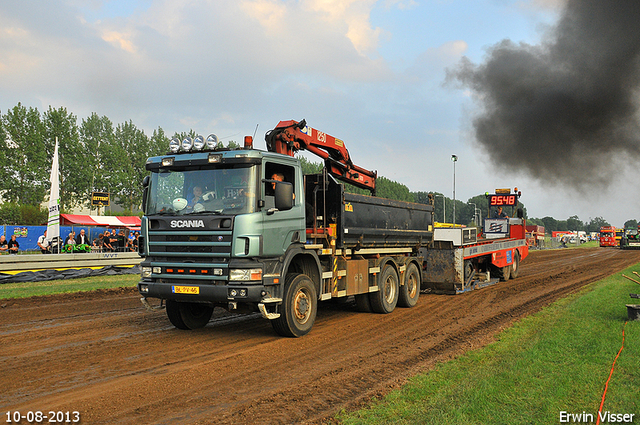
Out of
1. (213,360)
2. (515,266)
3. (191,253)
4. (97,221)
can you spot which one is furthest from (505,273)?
(97,221)

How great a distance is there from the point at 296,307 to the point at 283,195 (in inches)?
80.2

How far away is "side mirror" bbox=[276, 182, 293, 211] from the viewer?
25.5 ft

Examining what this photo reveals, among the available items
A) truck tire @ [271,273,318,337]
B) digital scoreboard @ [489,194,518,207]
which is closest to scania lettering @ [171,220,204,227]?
truck tire @ [271,273,318,337]

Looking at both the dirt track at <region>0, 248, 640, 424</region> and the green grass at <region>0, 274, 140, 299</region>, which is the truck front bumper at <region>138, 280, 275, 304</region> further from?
the green grass at <region>0, 274, 140, 299</region>

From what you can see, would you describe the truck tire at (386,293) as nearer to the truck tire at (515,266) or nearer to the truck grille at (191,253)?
the truck grille at (191,253)

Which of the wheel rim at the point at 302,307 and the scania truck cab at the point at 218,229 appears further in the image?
the wheel rim at the point at 302,307

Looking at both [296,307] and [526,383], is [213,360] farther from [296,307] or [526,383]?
[526,383]

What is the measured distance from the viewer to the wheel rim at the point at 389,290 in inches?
452

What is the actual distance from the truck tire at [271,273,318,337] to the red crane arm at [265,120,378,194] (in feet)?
9.27

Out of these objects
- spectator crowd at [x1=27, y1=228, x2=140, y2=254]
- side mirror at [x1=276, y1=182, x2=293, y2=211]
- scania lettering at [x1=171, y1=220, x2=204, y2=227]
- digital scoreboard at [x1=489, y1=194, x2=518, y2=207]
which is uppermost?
digital scoreboard at [x1=489, y1=194, x2=518, y2=207]

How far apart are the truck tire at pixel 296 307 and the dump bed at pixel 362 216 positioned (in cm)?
133

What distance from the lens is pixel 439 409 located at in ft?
15.8

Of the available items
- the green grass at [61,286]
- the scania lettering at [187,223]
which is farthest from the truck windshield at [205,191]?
the green grass at [61,286]

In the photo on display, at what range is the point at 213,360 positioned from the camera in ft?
22.5
